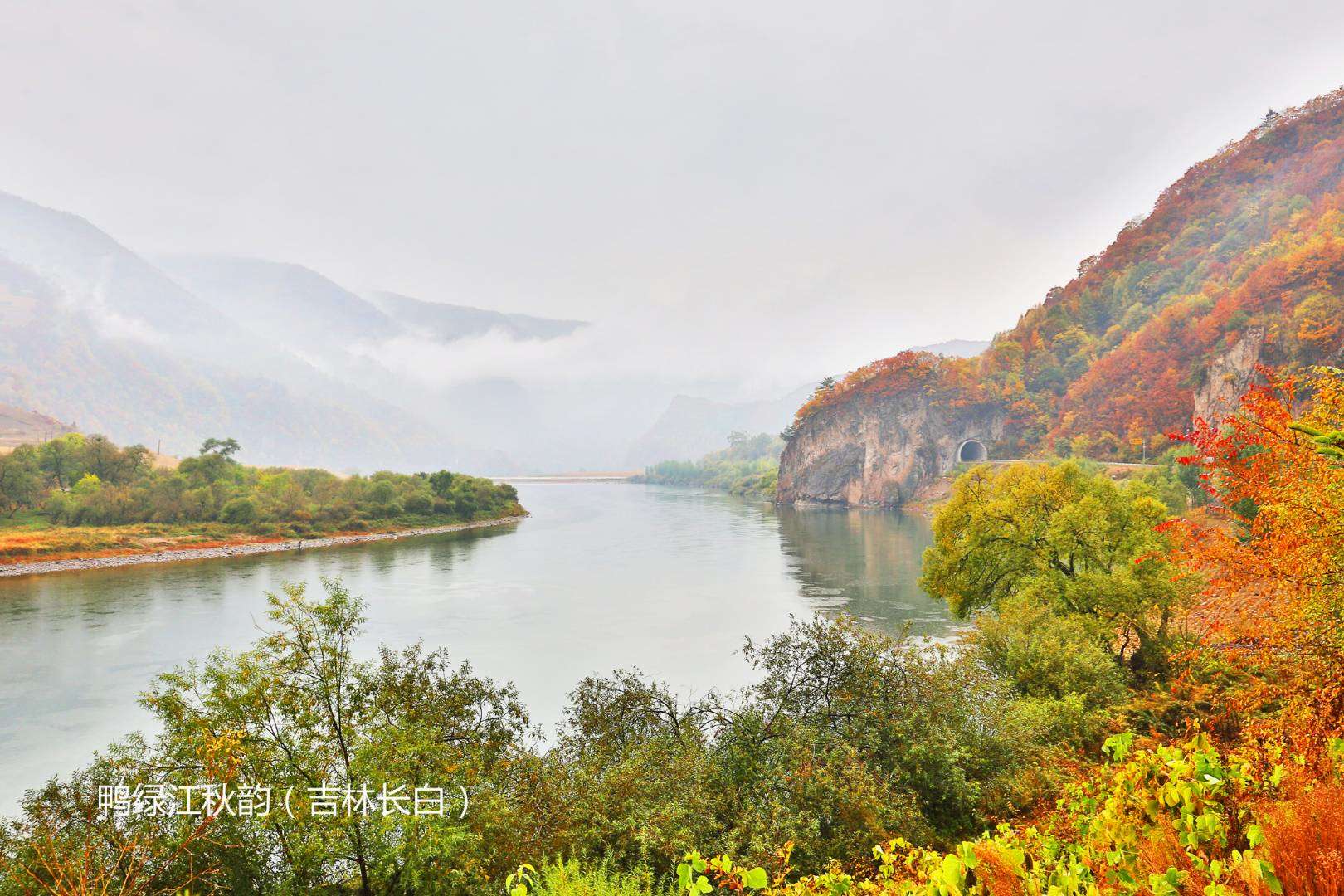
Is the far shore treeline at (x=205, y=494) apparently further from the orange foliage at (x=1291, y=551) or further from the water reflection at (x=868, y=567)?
the orange foliage at (x=1291, y=551)

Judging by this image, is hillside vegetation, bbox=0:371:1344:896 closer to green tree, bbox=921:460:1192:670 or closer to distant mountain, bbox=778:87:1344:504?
green tree, bbox=921:460:1192:670

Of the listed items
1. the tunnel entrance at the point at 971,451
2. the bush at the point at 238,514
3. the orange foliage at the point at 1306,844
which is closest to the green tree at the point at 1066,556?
the orange foliage at the point at 1306,844

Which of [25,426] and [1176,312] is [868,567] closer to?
[1176,312]

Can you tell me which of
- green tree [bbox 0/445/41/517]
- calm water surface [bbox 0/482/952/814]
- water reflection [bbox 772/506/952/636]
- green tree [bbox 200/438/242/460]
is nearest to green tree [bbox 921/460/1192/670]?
water reflection [bbox 772/506/952/636]

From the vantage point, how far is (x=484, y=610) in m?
35.3

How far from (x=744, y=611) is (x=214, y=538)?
5585cm

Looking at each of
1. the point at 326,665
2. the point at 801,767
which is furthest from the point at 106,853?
the point at 801,767

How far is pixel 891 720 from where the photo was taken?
10.8 m

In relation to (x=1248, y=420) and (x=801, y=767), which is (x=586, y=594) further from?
(x=1248, y=420)

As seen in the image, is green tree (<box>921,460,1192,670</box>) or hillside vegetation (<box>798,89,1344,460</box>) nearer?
green tree (<box>921,460,1192,670</box>)

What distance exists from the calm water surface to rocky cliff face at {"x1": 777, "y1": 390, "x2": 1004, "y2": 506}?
145ft

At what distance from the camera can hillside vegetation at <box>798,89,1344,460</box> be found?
56.4 metres

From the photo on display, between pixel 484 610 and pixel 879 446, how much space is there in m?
88.7

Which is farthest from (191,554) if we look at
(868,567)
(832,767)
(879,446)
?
(879,446)
